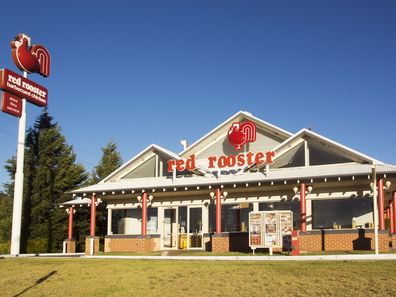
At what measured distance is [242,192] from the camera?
25609mm

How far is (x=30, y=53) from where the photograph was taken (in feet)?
92.7

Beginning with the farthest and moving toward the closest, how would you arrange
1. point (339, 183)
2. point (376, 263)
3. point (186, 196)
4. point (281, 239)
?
point (186, 196) < point (339, 183) < point (281, 239) < point (376, 263)

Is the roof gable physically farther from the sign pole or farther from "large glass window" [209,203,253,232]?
the sign pole

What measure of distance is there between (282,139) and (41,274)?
15387 mm

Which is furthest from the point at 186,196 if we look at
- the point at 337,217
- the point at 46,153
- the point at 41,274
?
the point at 46,153

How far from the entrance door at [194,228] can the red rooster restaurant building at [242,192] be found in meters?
0.05

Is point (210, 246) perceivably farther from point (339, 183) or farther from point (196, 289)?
point (196, 289)

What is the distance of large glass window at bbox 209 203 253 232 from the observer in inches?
1005

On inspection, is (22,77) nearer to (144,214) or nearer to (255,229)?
(144,214)

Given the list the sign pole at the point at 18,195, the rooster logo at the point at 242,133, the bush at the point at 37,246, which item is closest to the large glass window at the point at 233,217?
the rooster logo at the point at 242,133

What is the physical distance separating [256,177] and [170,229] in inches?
236

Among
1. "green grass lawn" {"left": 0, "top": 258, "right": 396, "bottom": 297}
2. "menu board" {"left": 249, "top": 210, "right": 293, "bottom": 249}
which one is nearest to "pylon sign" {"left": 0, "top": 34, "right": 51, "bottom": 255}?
"green grass lawn" {"left": 0, "top": 258, "right": 396, "bottom": 297}

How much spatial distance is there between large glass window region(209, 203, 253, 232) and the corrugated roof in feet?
4.93

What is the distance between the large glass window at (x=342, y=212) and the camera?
76.9 ft
